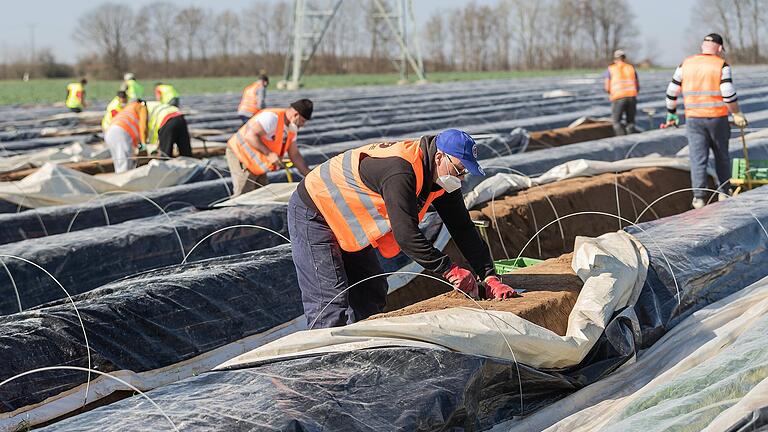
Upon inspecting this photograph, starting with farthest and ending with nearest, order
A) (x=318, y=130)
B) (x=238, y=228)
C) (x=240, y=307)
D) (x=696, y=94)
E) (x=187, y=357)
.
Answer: (x=318, y=130)
(x=696, y=94)
(x=238, y=228)
(x=240, y=307)
(x=187, y=357)

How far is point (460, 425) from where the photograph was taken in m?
3.81

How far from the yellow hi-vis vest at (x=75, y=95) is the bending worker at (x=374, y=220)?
19.7 meters

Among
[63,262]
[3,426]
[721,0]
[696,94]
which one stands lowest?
[3,426]

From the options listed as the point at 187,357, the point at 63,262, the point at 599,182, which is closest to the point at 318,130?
the point at 599,182

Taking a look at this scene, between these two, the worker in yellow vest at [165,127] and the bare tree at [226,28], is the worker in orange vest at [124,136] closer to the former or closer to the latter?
the worker in yellow vest at [165,127]

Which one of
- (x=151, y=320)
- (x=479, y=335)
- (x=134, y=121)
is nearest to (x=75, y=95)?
(x=134, y=121)

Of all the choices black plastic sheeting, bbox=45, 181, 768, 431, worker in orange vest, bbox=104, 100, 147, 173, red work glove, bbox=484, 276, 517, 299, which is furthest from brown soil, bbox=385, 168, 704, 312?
worker in orange vest, bbox=104, 100, 147, 173

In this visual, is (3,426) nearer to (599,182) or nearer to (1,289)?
(1,289)

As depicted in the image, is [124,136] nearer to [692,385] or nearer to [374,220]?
[374,220]

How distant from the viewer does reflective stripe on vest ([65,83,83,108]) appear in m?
22.5

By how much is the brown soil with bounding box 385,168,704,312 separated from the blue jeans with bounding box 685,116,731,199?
2.39ft

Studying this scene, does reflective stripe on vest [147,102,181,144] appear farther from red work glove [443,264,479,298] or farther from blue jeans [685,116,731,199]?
red work glove [443,264,479,298]

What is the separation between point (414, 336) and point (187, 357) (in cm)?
190

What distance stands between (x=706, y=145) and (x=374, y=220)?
4932 millimetres
